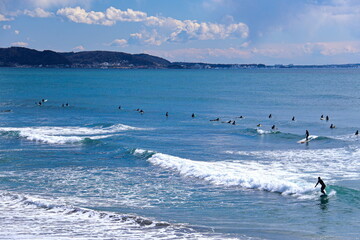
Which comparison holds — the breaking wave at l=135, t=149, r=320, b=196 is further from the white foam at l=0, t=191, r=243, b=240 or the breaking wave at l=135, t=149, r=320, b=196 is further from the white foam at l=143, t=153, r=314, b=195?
the white foam at l=0, t=191, r=243, b=240

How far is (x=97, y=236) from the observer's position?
21.0 meters

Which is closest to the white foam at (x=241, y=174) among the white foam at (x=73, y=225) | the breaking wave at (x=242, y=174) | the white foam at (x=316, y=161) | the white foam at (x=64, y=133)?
the breaking wave at (x=242, y=174)

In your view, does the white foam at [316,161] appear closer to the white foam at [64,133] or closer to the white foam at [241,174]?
the white foam at [241,174]

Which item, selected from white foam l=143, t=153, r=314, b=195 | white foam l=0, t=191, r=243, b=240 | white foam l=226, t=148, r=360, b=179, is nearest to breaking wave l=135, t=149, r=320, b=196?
white foam l=143, t=153, r=314, b=195

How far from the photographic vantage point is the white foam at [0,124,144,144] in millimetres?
47138

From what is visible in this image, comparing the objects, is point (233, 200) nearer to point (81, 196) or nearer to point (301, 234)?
point (301, 234)

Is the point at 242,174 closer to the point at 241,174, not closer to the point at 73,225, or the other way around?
the point at 241,174

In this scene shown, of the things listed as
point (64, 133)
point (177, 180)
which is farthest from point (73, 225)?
point (64, 133)

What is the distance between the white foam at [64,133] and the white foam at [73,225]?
2132 centimetres

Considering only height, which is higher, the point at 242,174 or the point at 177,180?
the point at 242,174

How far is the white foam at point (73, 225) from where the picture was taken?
68.6 feet

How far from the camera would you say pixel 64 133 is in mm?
52969

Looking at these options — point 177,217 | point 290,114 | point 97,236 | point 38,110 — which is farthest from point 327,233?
point 38,110

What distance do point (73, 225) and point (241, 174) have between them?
13.6 m
